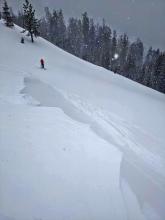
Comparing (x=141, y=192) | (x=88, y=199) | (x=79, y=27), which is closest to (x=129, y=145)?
(x=141, y=192)

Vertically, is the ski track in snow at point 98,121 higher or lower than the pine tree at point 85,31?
lower

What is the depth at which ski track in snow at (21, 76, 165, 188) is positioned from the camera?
349 inches

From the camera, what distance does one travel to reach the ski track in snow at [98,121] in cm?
886

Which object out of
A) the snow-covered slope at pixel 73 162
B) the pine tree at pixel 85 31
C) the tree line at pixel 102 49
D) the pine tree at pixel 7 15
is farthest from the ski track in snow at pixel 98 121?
the pine tree at pixel 85 31

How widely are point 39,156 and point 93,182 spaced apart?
2352 mm

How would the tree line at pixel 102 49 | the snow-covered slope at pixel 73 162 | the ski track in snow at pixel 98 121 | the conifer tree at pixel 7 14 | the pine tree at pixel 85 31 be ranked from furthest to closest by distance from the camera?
the pine tree at pixel 85 31 < the tree line at pixel 102 49 < the conifer tree at pixel 7 14 < the ski track in snow at pixel 98 121 < the snow-covered slope at pixel 73 162

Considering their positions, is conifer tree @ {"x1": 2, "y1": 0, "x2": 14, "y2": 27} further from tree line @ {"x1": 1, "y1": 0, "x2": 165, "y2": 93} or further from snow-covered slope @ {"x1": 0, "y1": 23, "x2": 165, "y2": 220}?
snow-covered slope @ {"x1": 0, "y1": 23, "x2": 165, "y2": 220}

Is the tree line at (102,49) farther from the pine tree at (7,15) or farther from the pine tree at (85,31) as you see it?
the pine tree at (7,15)

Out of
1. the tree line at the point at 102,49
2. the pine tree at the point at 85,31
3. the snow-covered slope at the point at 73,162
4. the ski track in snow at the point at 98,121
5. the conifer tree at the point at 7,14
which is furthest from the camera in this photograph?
the pine tree at the point at 85,31

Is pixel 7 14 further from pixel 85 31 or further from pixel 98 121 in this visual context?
pixel 85 31

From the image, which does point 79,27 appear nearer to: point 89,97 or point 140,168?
point 89,97

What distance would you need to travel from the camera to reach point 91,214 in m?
5.34

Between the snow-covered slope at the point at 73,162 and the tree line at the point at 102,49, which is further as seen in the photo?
the tree line at the point at 102,49

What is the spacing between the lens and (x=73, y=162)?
22.4 feet
